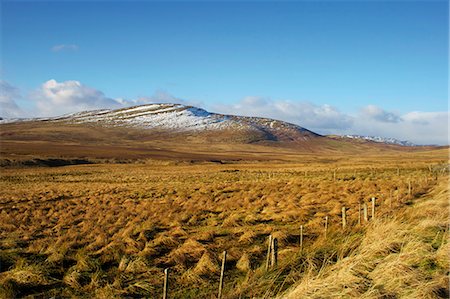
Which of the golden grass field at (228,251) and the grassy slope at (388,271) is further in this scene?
the golden grass field at (228,251)

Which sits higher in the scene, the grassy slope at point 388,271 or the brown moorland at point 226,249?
the grassy slope at point 388,271

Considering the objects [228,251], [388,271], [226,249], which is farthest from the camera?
[226,249]

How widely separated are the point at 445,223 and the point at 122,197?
20.3m

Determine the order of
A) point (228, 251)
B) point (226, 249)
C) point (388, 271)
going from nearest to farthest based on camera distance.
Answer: point (388, 271), point (228, 251), point (226, 249)

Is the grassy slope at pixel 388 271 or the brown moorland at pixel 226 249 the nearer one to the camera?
the grassy slope at pixel 388 271

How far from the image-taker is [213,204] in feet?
65.6

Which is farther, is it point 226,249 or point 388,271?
point 226,249

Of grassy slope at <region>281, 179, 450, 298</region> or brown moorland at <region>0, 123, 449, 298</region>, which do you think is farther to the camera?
brown moorland at <region>0, 123, 449, 298</region>

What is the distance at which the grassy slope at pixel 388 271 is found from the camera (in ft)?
18.6

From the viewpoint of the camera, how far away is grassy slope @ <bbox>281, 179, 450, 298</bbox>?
568 centimetres

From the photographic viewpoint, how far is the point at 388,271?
625 cm

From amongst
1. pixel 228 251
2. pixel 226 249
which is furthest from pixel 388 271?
pixel 226 249

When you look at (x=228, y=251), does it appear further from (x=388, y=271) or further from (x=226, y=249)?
(x=388, y=271)

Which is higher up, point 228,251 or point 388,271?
point 388,271
